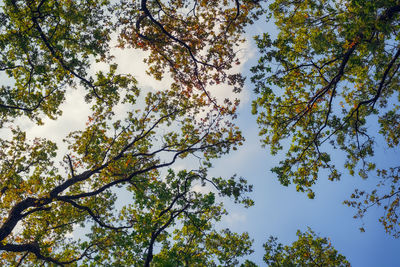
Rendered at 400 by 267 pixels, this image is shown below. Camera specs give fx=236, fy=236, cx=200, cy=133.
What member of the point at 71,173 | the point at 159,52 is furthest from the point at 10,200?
the point at 159,52

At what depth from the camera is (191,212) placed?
43.1 ft

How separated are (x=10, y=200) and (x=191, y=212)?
10414 mm

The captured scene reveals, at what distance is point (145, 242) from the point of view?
11484mm

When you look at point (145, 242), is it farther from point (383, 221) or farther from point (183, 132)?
point (383, 221)

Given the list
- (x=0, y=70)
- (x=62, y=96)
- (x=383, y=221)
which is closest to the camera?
(x=383, y=221)

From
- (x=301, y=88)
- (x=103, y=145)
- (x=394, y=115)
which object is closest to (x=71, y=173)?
(x=103, y=145)

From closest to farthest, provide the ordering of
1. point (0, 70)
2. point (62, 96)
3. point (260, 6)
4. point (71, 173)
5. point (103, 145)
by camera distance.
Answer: point (0, 70) < point (260, 6) < point (62, 96) < point (71, 173) < point (103, 145)

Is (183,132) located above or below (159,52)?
below

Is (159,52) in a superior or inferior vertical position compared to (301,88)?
superior

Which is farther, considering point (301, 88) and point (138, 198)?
point (138, 198)

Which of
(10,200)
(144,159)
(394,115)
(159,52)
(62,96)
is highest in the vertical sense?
(159,52)

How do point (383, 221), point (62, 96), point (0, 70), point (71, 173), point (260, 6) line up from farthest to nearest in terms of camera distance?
point (71, 173) < point (62, 96) < point (260, 6) < point (0, 70) < point (383, 221)

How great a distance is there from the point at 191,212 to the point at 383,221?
352 inches

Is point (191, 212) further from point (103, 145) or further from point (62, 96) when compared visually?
point (62, 96)
